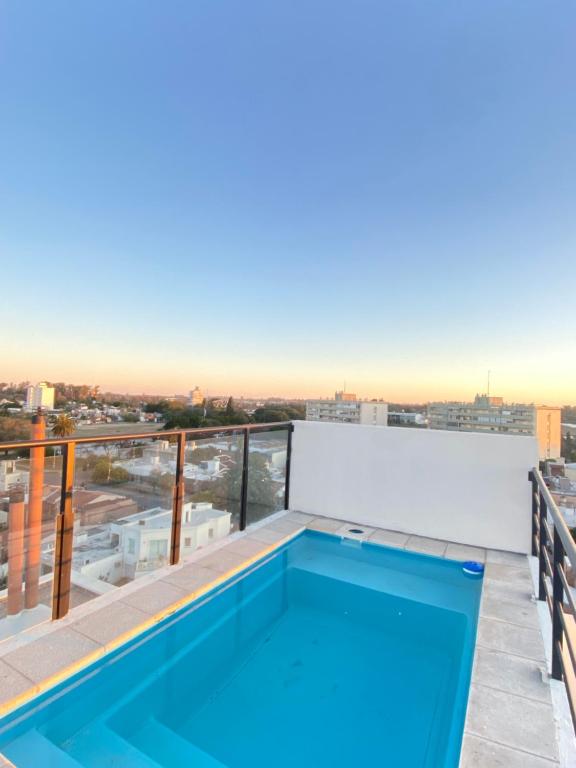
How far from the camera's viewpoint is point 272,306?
33.0ft

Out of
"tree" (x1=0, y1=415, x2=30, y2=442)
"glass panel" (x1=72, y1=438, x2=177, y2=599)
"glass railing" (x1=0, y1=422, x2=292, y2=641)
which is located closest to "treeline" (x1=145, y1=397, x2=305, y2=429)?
"glass railing" (x1=0, y1=422, x2=292, y2=641)

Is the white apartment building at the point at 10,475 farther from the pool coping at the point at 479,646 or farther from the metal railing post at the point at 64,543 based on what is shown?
the pool coping at the point at 479,646

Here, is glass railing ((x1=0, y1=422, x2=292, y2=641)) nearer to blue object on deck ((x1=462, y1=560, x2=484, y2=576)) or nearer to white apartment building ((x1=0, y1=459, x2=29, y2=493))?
white apartment building ((x1=0, y1=459, x2=29, y2=493))

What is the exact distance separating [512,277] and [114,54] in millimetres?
8253

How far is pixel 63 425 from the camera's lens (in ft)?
17.3

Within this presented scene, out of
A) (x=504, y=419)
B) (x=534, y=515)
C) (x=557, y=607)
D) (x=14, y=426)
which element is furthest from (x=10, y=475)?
(x=504, y=419)

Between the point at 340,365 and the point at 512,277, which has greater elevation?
the point at 512,277

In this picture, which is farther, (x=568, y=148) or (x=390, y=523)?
(x=568, y=148)

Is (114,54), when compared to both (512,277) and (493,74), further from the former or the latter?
(512,277)

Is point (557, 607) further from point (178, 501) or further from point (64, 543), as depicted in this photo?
point (64, 543)

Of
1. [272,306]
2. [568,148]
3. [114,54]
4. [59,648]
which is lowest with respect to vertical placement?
[59,648]

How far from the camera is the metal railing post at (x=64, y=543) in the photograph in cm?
245

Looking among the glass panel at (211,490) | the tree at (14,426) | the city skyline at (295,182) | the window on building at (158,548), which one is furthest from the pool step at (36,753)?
the city skyline at (295,182)

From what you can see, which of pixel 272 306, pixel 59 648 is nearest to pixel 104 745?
pixel 59 648
